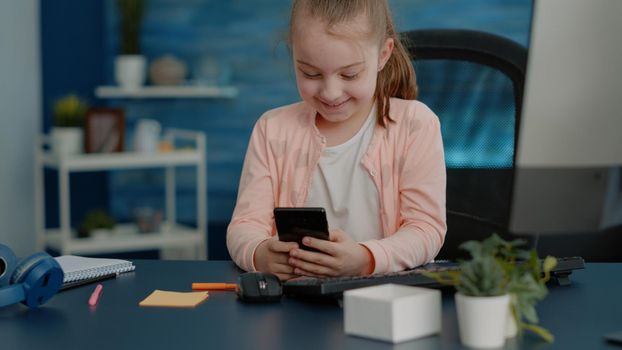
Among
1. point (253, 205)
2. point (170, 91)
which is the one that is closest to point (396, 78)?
point (253, 205)

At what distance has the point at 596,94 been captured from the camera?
39.4 inches

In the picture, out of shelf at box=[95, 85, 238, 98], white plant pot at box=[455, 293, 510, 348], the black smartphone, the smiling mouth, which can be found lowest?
white plant pot at box=[455, 293, 510, 348]

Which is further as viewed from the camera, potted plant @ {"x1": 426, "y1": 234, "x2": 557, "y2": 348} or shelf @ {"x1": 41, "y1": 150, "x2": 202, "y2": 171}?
shelf @ {"x1": 41, "y1": 150, "x2": 202, "y2": 171}

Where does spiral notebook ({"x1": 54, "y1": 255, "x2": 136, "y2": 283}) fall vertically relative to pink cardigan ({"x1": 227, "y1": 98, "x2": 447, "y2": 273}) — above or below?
below

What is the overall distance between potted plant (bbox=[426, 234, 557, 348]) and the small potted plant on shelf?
3.06 m

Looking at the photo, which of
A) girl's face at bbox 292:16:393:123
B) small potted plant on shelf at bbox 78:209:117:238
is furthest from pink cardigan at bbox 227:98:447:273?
small potted plant on shelf at bbox 78:209:117:238

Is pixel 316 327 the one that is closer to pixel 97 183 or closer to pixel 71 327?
pixel 71 327

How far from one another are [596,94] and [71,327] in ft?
2.22

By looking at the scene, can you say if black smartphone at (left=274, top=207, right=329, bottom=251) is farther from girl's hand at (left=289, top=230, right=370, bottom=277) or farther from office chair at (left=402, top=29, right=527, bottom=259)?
office chair at (left=402, top=29, right=527, bottom=259)

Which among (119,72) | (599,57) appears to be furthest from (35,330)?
(119,72)

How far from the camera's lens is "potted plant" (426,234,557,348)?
101 centimetres

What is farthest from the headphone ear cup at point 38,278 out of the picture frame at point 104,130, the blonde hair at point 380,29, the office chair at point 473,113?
the picture frame at point 104,130

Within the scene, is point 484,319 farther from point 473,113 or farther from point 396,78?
point 473,113

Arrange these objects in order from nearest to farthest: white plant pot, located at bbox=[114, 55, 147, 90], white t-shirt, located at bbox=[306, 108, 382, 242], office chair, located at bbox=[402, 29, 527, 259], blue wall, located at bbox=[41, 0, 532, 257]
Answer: white t-shirt, located at bbox=[306, 108, 382, 242]
office chair, located at bbox=[402, 29, 527, 259]
white plant pot, located at bbox=[114, 55, 147, 90]
blue wall, located at bbox=[41, 0, 532, 257]
